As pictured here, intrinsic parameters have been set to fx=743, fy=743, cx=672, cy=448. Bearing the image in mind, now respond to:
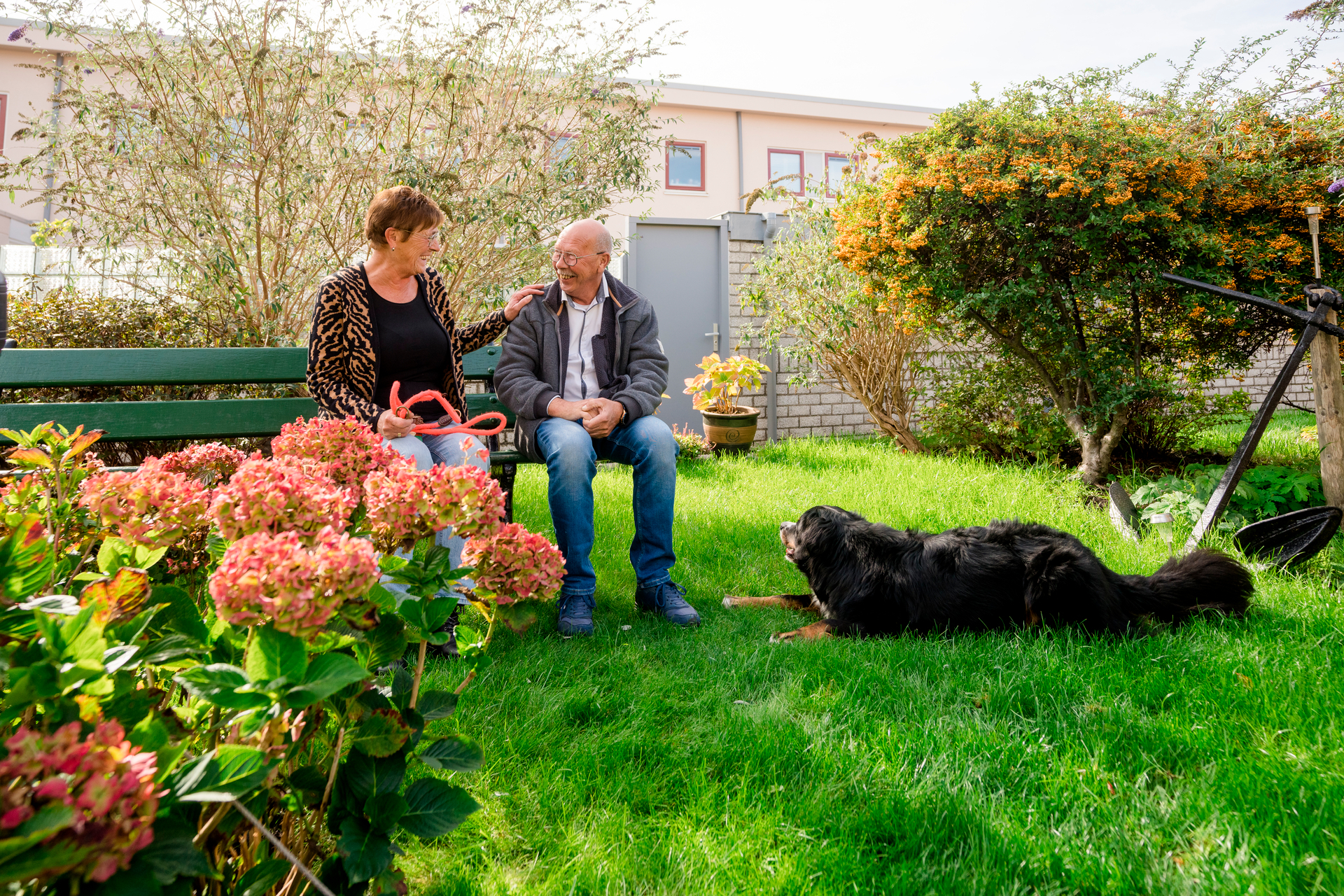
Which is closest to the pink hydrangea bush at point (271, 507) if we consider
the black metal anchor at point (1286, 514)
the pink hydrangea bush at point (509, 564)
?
the pink hydrangea bush at point (509, 564)

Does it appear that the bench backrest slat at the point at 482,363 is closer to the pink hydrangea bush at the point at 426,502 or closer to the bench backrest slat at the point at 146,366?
the bench backrest slat at the point at 146,366

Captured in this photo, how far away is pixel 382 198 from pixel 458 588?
207 centimetres

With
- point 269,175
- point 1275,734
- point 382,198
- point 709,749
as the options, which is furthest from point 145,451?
point 1275,734

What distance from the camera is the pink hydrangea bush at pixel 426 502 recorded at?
3.14ft

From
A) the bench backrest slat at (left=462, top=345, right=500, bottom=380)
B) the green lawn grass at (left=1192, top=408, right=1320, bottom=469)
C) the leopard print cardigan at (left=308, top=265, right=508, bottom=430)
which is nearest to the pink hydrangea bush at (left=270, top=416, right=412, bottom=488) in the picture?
the leopard print cardigan at (left=308, top=265, right=508, bottom=430)

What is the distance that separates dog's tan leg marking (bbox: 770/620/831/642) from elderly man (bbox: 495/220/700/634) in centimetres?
35

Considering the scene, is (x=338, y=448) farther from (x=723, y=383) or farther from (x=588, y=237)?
(x=723, y=383)

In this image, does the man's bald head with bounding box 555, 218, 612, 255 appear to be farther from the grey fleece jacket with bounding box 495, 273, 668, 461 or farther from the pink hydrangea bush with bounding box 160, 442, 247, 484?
the pink hydrangea bush with bounding box 160, 442, 247, 484

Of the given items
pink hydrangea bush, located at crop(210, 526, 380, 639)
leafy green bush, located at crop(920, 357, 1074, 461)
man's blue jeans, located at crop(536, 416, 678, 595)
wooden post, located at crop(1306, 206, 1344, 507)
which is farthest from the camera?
leafy green bush, located at crop(920, 357, 1074, 461)

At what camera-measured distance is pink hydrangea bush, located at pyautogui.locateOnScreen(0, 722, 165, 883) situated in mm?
535

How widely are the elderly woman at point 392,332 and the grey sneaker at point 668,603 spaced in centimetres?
79

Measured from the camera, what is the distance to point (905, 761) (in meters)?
1.76

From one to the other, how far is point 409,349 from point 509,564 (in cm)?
204

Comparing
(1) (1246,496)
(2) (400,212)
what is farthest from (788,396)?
(2) (400,212)
